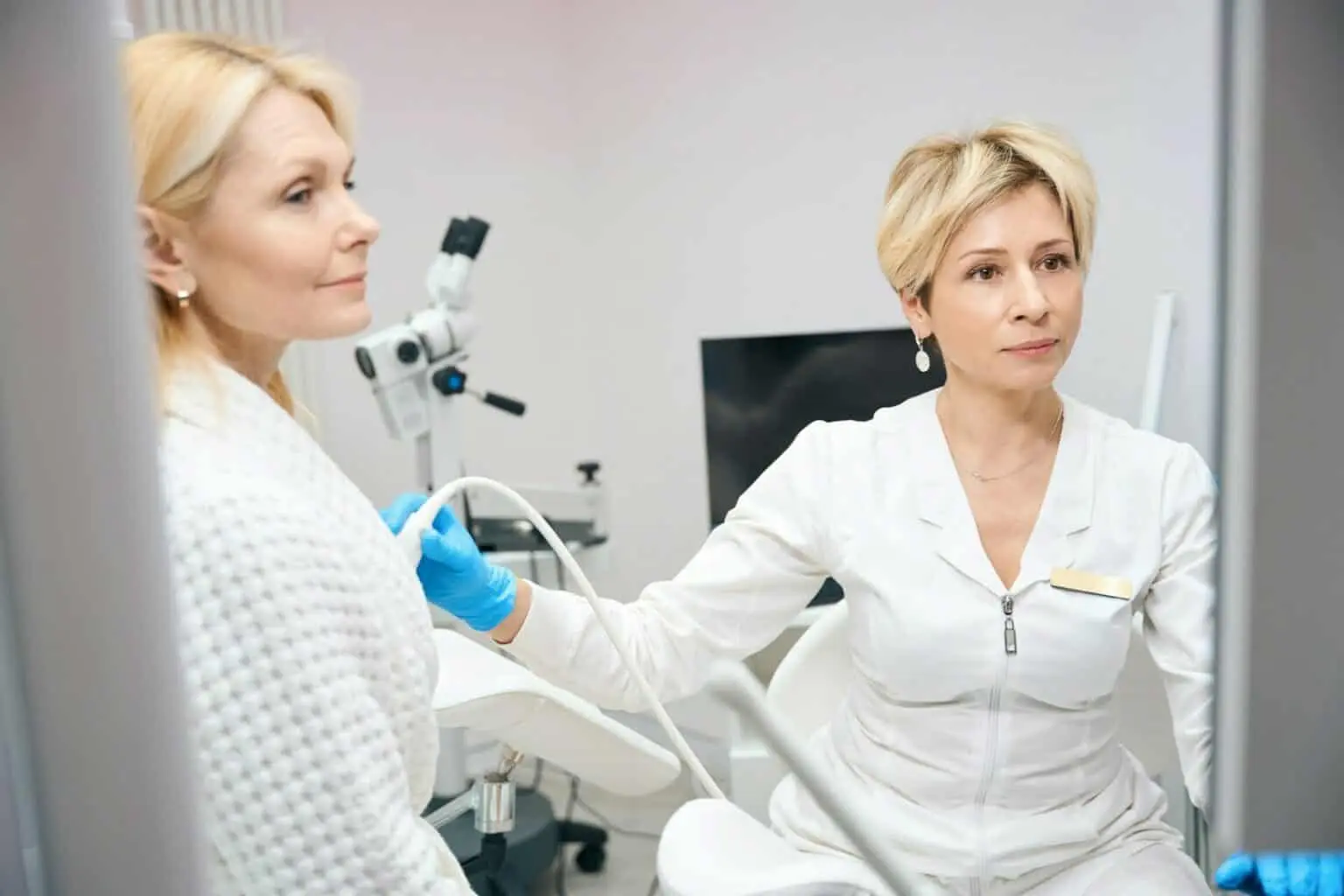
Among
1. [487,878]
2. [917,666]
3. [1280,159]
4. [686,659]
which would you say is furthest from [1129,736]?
[1280,159]

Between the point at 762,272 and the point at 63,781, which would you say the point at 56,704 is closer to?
the point at 63,781

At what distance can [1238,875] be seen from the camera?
1.42 ft

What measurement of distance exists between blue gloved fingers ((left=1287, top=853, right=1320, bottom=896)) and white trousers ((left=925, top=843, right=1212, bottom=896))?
54 cm

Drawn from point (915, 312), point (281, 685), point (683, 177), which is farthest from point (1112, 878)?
point (683, 177)

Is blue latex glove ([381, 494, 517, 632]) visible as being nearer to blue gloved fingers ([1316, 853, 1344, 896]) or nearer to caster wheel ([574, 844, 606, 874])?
blue gloved fingers ([1316, 853, 1344, 896])

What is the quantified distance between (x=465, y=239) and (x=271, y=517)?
1009 mm

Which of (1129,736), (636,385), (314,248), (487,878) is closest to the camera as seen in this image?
(314,248)

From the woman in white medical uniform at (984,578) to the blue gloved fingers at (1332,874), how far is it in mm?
527

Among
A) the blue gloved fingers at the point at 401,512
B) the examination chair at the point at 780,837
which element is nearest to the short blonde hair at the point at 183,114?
the blue gloved fingers at the point at 401,512

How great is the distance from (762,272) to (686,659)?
0.74 m

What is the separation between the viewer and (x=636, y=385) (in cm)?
159

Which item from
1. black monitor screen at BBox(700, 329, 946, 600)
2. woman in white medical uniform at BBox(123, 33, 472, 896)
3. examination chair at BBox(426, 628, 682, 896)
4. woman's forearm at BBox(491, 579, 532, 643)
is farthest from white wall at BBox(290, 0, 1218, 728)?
woman in white medical uniform at BBox(123, 33, 472, 896)

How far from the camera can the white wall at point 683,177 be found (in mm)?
1466

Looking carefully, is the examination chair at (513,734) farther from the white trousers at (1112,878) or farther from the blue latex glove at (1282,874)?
the blue latex glove at (1282,874)
